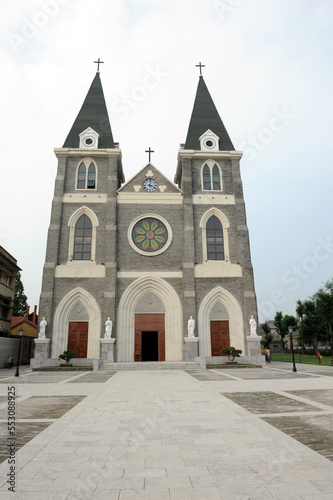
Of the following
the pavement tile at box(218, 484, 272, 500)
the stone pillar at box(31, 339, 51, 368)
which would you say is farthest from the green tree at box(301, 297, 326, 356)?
the pavement tile at box(218, 484, 272, 500)

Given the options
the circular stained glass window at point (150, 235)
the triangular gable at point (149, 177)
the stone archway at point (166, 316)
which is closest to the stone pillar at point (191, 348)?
the stone archway at point (166, 316)

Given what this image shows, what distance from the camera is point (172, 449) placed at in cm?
511

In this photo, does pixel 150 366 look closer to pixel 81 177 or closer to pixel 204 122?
pixel 81 177

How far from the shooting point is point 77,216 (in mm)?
28375

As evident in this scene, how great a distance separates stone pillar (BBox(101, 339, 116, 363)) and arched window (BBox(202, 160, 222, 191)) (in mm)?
15215

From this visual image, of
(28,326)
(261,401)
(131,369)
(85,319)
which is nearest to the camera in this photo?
(261,401)

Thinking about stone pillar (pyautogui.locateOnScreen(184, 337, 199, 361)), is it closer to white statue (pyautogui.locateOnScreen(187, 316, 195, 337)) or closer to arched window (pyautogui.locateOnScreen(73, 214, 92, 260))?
white statue (pyautogui.locateOnScreen(187, 316, 195, 337))

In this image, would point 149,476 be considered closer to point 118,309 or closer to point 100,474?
point 100,474

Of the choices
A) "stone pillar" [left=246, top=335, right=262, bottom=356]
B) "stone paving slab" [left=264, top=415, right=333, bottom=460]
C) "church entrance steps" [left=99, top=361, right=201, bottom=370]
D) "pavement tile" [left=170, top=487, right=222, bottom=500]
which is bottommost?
"stone paving slab" [left=264, top=415, right=333, bottom=460]

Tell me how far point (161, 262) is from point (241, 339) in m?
8.81

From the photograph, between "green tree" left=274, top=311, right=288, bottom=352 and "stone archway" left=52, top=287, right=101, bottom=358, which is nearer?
"stone archway" left=52, top=287, right=101, bottom=358

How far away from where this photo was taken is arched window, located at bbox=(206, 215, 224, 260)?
28.3m

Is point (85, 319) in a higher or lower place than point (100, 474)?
higher

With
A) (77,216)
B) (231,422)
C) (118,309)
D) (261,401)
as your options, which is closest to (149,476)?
(231,422)
